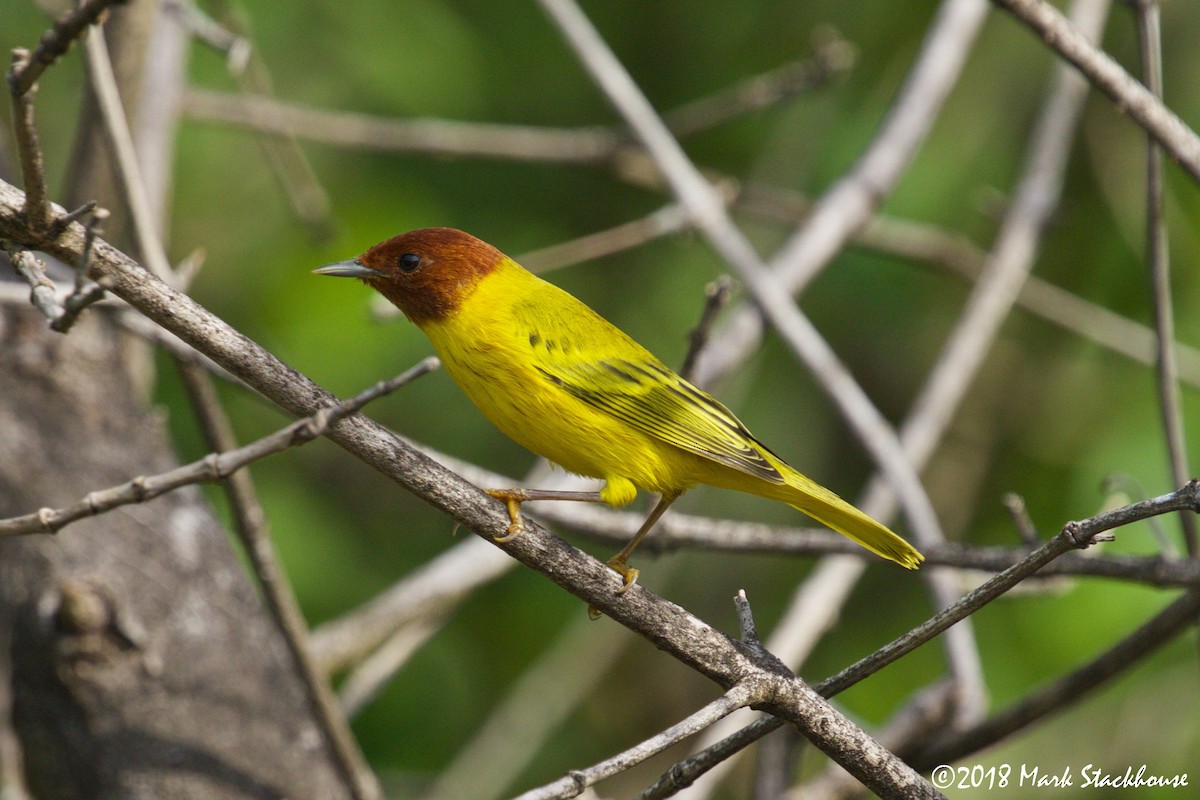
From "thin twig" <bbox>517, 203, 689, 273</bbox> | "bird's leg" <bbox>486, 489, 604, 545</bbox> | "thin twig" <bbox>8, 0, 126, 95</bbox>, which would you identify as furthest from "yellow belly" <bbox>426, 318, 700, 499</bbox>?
"thin twig" <bbox>8, 0, 126, 95</bbox>

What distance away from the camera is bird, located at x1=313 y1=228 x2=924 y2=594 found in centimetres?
327

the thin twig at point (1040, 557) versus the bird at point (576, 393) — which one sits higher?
the bird at point (576, 393)

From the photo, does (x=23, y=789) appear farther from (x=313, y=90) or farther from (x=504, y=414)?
Answer: (x=313, y=90)

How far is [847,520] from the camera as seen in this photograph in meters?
3.29

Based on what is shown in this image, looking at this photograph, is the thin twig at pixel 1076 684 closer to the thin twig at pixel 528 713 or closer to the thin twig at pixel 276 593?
the thin twig at pixel 276 593

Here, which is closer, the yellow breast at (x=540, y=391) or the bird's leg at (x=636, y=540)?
the bird's leg at (x=636, y=540)

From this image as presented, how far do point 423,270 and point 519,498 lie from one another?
38.6 inches

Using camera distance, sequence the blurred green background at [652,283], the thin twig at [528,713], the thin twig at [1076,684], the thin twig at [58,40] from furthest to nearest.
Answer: the blurred green background at [652,283] < the thin twig at [528,713] < the thin twig at [1076,684] < the thin twig at [58,40]

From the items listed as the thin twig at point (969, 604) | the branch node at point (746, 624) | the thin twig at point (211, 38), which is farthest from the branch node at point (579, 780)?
the thin twig at point (211, 38)

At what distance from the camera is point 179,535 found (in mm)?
3582

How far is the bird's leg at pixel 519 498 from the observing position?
217 cm

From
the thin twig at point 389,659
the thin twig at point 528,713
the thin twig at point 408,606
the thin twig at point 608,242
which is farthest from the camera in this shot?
the thin twig at point 528,713

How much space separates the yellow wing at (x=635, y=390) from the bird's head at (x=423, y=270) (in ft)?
0.69

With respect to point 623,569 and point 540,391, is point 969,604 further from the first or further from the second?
point 540,391
